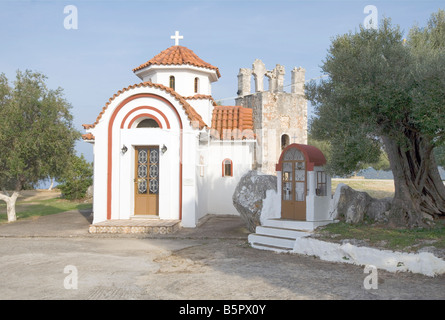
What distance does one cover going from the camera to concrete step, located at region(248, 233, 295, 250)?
35.8 ft

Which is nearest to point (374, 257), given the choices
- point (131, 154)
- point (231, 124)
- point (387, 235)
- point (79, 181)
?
point (387, 235)

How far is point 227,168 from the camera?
62.9ft

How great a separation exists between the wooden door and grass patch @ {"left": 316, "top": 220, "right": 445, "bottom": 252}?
6.96 meters

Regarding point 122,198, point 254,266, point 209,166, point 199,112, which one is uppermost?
point 199,112

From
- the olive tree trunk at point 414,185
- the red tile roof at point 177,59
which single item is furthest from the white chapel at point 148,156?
the olive tree trunk at point 414,185

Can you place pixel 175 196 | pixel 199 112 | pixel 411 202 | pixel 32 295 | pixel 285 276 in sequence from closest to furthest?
pixel 32 295 → pixel 285 276 → pixel 411 202 → pixel 175 196 → pixel 199 112

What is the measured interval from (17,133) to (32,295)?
35.9 ft

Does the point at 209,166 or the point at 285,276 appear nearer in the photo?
the point at 285,276

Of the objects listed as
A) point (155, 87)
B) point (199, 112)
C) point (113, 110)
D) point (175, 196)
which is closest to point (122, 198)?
point (175, 196)

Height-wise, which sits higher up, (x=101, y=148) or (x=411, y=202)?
(x=101, y=148)

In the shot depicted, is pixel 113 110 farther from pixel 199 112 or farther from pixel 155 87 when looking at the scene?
pixel 199 112

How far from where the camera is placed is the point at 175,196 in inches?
596

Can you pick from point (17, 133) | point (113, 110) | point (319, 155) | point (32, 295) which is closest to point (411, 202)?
point (319, 155)
